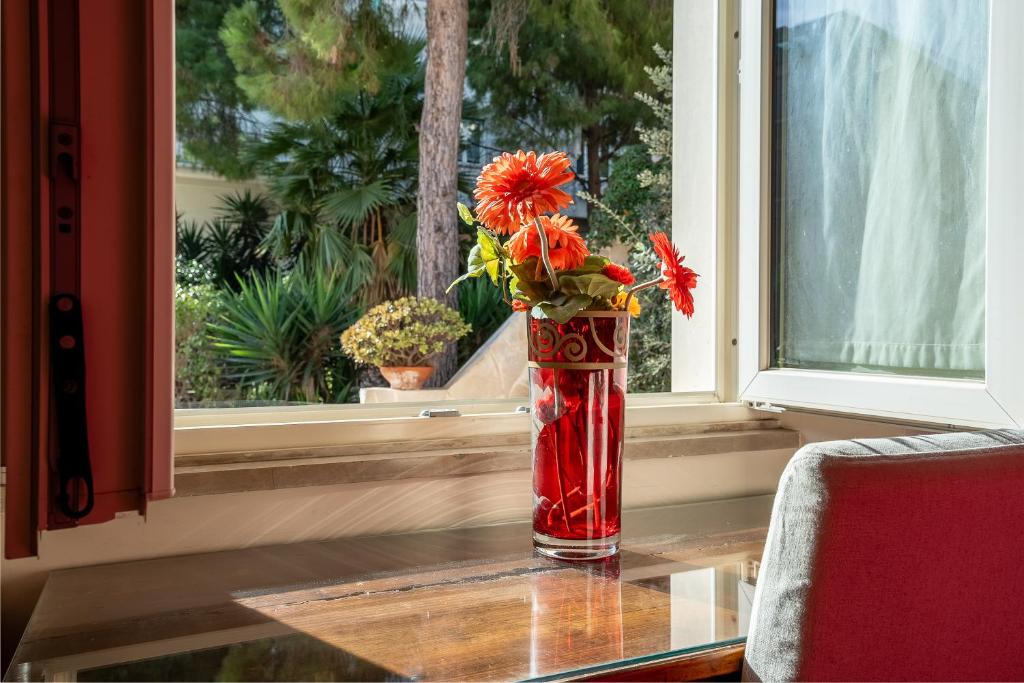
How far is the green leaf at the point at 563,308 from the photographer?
109cm

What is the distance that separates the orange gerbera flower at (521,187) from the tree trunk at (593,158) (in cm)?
255

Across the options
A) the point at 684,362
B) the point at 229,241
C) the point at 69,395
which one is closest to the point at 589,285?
the point at 69,395

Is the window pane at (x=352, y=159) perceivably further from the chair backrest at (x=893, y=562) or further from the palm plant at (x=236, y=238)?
the chair backrest at (x=893, y=562)

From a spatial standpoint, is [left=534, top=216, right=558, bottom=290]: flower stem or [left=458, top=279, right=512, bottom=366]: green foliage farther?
[left=458, top=279, right=512, bottom=366]: green foliage

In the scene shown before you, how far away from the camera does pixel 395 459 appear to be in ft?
4.28

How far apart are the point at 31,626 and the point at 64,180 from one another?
477mm

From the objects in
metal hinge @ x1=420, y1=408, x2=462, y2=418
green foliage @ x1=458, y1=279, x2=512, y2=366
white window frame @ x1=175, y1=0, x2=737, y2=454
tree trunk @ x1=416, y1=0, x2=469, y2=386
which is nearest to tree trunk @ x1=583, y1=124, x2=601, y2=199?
tree trunk @ x1=416, y1=0, x2=469, y2=386

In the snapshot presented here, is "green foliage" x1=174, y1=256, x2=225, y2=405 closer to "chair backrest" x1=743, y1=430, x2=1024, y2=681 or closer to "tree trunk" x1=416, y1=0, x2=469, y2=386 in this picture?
"tree trunk" x1=416, y1=0, x2=469, y2=386

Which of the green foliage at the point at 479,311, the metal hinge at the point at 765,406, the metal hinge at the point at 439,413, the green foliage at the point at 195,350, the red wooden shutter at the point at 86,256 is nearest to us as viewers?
the red wooden shutter at the point at 86,256

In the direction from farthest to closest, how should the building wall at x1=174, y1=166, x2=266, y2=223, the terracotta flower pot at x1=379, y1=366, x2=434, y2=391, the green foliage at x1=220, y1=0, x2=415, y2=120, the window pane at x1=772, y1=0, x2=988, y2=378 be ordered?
the building wall at x1=174, y1=166, x2=266, y2=223, the green foliage at x1=220, y1=0, x2=415, y2=120, the terracotta flower pot at x1=379, y1=366, x2=434, y2=391, the window pane at x1=772, y1=0, x2=988, y2=378

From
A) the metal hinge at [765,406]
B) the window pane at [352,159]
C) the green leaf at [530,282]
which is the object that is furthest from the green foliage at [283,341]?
the green leaf at [530,282]

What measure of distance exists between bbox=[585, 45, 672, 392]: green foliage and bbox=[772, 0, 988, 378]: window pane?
1.13m

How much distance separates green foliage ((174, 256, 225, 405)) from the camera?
343 cm

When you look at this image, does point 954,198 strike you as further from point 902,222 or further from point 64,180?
point 64,180
